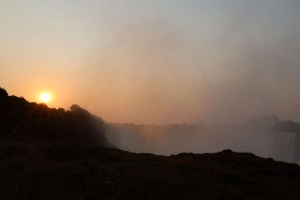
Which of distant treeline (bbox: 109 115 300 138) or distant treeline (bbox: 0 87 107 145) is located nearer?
distant treeline (bbox: 0 87 107 145)

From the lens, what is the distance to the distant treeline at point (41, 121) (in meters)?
33.8

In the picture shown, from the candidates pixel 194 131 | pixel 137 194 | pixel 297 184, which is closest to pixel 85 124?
pixel 297 184

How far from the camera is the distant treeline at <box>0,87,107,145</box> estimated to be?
33.8m

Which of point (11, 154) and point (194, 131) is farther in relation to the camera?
point (194, 131)

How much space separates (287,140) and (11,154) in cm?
6737

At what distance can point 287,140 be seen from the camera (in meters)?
69.4

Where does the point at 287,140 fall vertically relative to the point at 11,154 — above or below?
above

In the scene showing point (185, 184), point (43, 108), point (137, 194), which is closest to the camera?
point (137, 194)

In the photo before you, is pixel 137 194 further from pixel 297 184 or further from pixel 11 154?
pixel 297 184

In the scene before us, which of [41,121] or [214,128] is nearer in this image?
[41,121]

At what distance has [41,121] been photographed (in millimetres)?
39656

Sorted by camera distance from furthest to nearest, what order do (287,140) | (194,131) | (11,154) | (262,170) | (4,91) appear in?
(194,131)
(287,140)
(4,91)
(262,170)
(11,154)

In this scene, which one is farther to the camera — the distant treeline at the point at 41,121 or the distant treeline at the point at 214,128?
the distant treeline at the point at 214,128

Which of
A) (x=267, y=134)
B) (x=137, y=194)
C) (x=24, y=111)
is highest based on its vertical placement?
(x=267, y=134)
